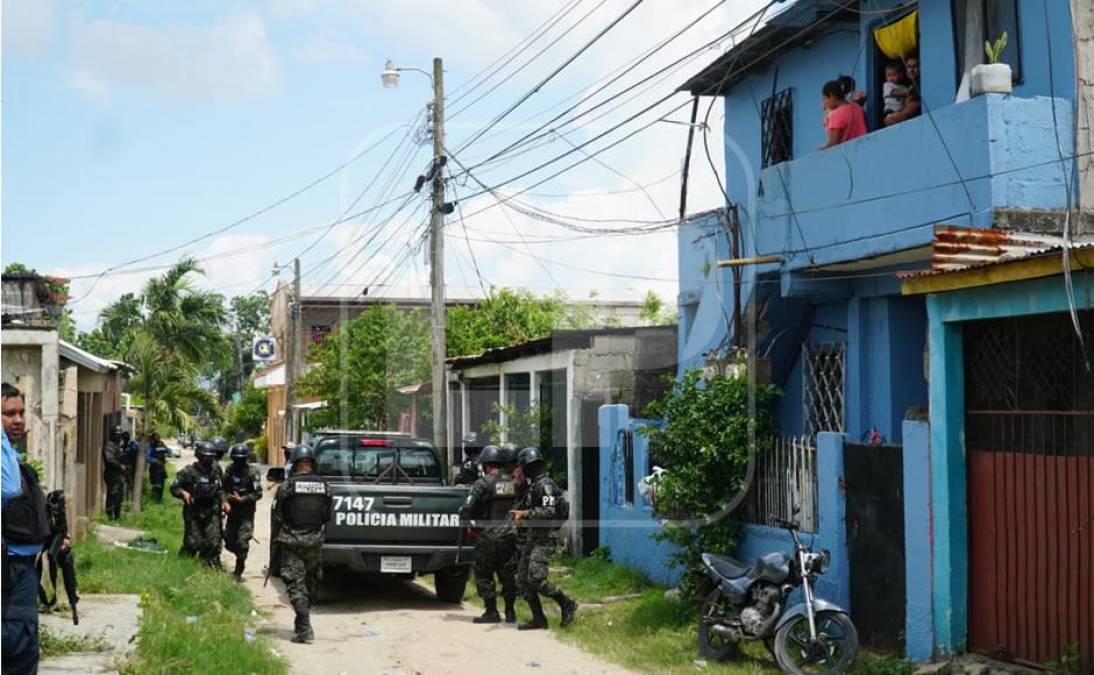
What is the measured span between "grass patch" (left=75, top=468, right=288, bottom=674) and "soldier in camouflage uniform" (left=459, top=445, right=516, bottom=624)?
91.4 inches

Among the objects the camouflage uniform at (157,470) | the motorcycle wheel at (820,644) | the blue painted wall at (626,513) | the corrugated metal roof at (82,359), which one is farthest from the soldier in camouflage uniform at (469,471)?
the camouflage uniform at (157,470)

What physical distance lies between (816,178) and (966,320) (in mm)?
3976

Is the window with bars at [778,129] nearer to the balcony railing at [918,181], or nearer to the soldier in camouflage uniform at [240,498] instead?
the balcony railing at [918,181]

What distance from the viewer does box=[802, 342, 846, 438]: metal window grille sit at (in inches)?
537

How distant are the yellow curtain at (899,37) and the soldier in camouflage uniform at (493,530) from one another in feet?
19.0

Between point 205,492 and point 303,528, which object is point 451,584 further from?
point 205,492

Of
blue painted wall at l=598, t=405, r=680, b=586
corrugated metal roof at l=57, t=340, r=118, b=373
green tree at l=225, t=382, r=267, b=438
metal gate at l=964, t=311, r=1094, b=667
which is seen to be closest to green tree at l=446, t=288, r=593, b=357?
corrugated metal roof at l=57, t=340, r=118, b=373

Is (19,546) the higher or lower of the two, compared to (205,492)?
higher

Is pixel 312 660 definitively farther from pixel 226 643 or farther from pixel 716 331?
pixel 716 331

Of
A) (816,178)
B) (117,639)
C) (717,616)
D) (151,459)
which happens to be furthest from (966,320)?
(151,459)

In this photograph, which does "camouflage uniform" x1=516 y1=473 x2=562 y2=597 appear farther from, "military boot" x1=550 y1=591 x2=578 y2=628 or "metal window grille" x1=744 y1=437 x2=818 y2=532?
"metal window grille" x1=744 y1=437 x2=818 y2=532

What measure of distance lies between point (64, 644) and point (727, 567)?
16.7 feet

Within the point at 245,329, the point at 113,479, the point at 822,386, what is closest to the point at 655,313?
the point at 113,479

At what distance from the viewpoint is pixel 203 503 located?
14688 mm
